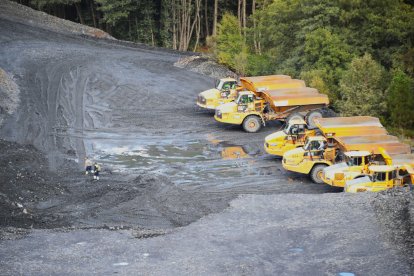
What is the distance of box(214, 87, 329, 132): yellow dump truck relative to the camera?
3431 centimetres

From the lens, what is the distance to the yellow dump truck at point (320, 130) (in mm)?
28422

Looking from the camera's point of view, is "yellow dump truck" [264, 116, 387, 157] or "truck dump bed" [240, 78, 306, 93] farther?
"truck dump bed" [240, 78, 306, 93]

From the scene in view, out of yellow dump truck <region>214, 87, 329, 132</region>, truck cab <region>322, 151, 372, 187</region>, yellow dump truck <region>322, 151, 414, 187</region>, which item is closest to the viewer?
yellow dump truck <region>322, 151, 414, 187</region>

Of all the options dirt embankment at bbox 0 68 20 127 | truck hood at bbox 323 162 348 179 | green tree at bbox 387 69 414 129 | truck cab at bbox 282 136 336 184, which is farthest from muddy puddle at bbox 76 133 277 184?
green tree at bbox 387 69 414 129

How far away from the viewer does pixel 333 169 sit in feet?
84.5

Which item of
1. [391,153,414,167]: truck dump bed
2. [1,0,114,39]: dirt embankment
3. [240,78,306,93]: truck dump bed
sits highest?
[1,0,114,39]: dirt embankment

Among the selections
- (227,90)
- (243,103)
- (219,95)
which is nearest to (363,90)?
(243,103)

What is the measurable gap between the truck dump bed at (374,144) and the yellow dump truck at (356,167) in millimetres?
353

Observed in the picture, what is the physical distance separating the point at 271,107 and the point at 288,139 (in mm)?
5214

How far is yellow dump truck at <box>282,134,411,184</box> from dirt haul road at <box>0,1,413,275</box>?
63 centimetres

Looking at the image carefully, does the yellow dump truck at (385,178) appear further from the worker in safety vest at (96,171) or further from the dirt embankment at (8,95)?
the dirt embankment at (8,95)

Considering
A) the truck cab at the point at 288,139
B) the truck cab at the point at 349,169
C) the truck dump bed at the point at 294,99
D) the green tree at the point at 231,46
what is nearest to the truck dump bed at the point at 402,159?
the truck cab at the point at 349,169

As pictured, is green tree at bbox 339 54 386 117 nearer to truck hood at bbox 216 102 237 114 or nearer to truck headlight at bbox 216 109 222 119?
truck hood at bbox 216 102 237 114

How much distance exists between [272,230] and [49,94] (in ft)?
80.9
